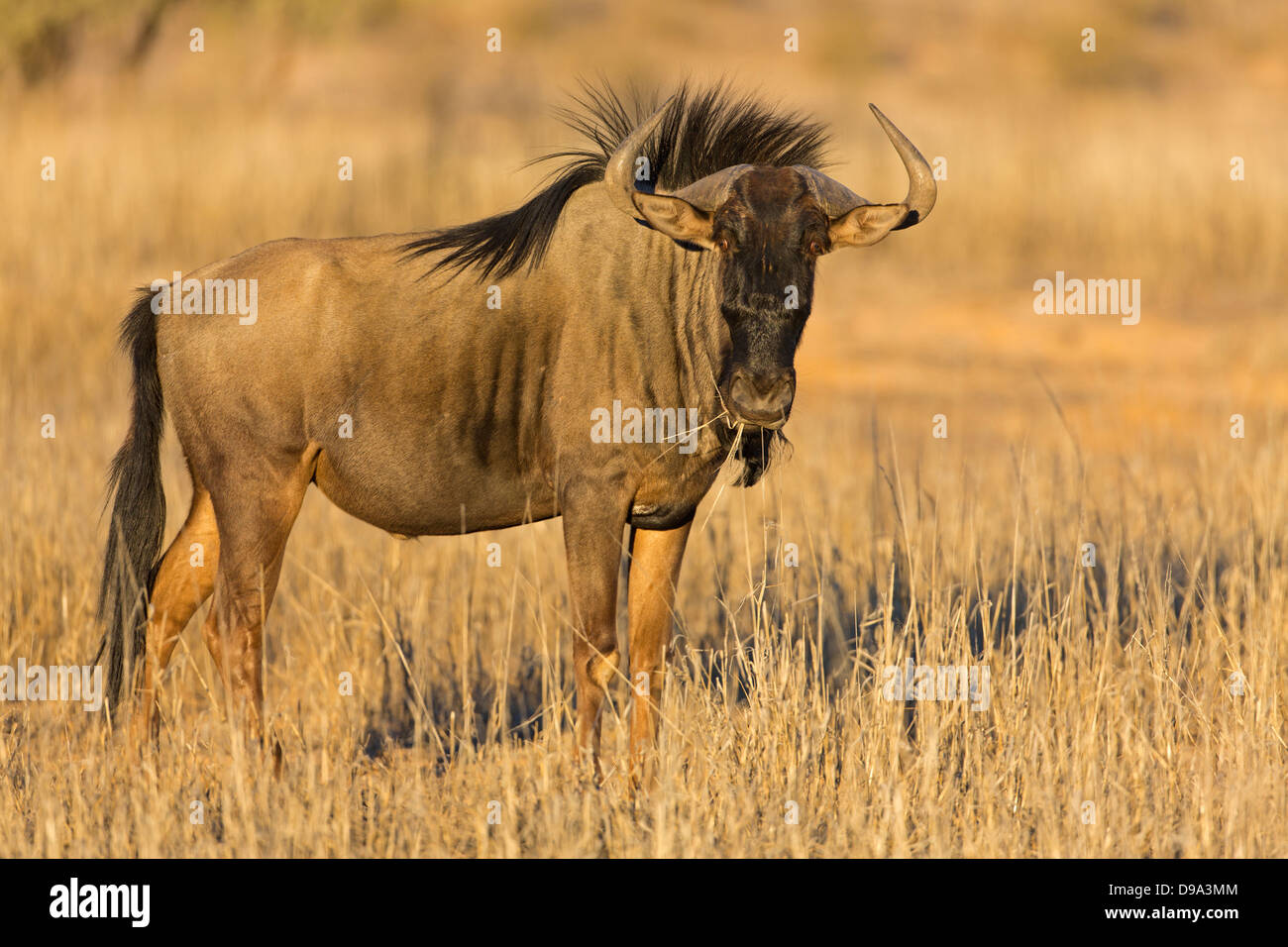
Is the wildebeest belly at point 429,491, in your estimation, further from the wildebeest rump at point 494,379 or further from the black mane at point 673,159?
the black mane at point 673,159

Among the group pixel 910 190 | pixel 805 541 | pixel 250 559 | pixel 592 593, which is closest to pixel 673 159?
pixel 910 190

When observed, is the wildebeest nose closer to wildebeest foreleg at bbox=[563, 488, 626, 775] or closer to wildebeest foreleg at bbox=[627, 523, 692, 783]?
wildebeest foreleg at bbox=[563, 488, 626, 775]

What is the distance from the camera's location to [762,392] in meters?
4.67

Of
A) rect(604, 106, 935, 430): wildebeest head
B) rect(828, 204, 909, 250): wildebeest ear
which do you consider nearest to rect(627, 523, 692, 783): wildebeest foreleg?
rect(604, 106, 935, 430): wildebeest head

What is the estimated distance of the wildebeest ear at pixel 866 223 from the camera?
16.1ft

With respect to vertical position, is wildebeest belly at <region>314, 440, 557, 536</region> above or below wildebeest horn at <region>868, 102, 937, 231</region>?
below

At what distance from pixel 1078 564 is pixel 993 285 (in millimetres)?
11388

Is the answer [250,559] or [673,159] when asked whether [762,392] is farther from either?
[250,559]

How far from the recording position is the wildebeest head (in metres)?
4.70

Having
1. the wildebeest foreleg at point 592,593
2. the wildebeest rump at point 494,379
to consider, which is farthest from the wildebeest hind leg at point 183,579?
the wildebeest foreleg at point 592,593

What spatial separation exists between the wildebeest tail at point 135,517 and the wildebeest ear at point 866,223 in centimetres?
250

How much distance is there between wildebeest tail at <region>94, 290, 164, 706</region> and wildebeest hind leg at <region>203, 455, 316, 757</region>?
17.3 inches
